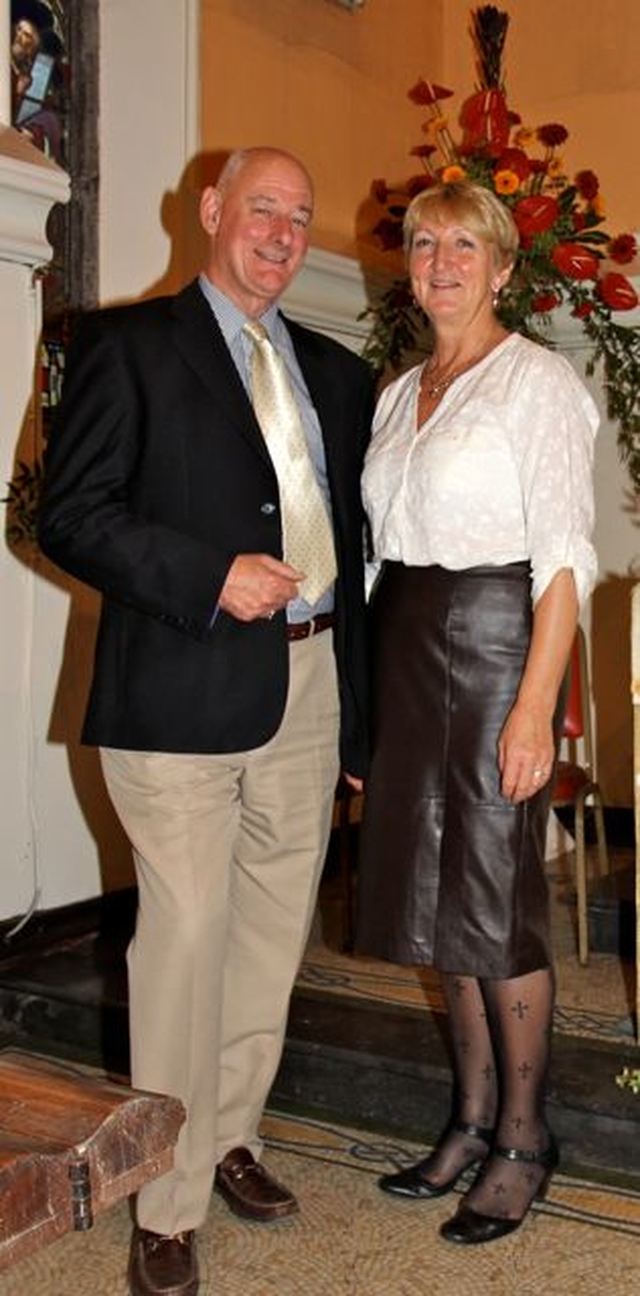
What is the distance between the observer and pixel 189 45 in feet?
14.4

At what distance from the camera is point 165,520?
2.55 metres

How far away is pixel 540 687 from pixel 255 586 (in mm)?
475

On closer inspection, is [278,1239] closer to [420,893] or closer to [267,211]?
[420,893]

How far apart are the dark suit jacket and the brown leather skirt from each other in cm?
22

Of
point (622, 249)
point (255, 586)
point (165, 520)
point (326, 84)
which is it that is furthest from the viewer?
point (326, 84)

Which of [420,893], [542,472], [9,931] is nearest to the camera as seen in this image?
[542,472]

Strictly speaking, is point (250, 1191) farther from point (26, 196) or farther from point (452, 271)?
Answer: point (26, 196)

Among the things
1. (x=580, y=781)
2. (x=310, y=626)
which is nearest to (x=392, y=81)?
(x=580, y=781)

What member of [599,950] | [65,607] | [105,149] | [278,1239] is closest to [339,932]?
[599,950]

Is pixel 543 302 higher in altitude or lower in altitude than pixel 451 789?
higher

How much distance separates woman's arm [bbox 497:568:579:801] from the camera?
2506mm

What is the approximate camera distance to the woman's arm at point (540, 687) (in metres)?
2.51

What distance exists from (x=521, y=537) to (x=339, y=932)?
197cm

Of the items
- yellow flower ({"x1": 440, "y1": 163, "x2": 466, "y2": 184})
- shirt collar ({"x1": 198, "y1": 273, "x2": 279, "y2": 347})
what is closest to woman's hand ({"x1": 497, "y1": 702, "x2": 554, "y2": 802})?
shirt collar ({"x1": 198, "y1": 273, "x2": 279, "y2": 347})
